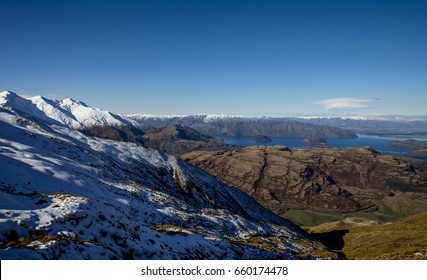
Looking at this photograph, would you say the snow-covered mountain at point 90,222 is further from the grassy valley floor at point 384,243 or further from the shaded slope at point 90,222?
the grassy valley floor at point 384,243

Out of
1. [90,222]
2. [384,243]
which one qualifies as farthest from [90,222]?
[384,243]

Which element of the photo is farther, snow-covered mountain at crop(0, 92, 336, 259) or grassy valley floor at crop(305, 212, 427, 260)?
grassy valley floor at crop(305, 212, 427, 260)

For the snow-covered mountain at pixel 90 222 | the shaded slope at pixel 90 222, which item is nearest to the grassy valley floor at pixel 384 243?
the shaded slope at pixel 90 222

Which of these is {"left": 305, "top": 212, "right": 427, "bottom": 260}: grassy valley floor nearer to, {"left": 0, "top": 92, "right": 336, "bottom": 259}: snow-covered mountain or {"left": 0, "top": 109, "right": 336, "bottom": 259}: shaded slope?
{"left": 0, "top": 109, "right": 336, "bottom": 259}: shaded slope

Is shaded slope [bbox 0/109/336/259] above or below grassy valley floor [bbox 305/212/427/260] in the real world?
above

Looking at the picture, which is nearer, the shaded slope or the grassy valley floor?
the shaded slope

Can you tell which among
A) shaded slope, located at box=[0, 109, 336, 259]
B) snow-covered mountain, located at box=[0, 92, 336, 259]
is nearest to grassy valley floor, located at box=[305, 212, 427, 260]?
shaded slope, located at box=[0, 109, 336, 259]

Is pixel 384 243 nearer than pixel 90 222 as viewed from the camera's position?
No

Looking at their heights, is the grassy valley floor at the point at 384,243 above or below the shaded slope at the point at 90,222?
below

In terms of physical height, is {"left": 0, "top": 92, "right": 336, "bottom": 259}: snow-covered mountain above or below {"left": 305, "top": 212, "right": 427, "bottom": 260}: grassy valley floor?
above

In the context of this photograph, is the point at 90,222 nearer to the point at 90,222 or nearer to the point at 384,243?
the point at 90,222

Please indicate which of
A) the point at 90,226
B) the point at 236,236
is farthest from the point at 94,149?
the point at 90,226
